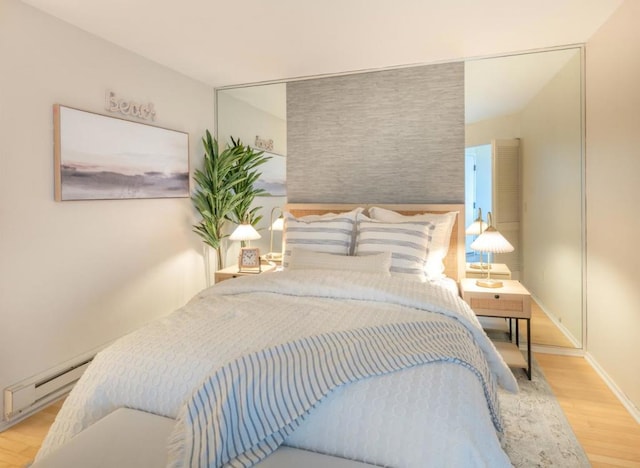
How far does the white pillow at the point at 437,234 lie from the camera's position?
3025 millimetres

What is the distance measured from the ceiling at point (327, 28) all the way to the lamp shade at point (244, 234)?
1.40 m

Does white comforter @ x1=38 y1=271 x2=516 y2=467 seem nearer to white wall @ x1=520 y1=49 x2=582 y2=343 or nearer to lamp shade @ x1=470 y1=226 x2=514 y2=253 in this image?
lamp shade @ x1=470 y1=226 x2=514 y2=253

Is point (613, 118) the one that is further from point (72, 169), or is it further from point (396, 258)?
point (72, 169)

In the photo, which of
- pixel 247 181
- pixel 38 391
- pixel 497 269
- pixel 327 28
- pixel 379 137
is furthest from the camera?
pixel 247 181

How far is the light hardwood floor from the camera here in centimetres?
198

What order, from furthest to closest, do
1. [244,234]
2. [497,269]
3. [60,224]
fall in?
[244,234], [497,269], [60,224]

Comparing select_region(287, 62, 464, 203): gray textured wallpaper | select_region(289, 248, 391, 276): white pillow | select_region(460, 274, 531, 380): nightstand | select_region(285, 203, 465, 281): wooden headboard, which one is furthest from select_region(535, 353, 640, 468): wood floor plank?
select_region(287, 62, 464, 203): gray textured wallpaper

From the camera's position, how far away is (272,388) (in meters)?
1.35

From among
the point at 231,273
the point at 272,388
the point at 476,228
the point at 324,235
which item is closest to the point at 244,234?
the point at 231,273

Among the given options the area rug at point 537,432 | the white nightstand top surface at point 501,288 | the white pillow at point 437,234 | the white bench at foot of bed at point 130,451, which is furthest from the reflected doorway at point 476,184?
the white bench at foot of bed at point 130,451

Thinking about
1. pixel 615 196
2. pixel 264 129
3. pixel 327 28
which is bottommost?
pixel 615 196

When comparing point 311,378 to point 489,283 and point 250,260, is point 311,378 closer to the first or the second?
point 489,283

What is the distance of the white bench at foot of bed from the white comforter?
61mm

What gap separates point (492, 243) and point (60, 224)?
2898mm
